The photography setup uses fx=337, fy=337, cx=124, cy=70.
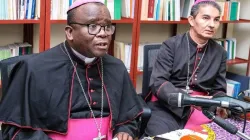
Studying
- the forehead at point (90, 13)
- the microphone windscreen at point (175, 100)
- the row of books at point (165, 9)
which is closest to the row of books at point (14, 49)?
the row of books at point (165, 9)

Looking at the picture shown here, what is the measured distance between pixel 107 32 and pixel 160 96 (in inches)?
32.9

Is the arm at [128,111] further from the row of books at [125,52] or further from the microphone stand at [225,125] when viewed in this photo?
the row of books at [125,52]

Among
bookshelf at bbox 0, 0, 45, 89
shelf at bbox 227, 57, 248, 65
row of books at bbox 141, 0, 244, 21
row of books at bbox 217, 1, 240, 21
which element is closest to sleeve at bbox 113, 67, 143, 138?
bookshelf at bbox 0, 0, 45, 89

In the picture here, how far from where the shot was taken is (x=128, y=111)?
Answer: 69.6 inches

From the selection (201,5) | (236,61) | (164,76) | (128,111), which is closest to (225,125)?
(128,111)

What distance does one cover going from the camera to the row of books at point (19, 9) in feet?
8.12

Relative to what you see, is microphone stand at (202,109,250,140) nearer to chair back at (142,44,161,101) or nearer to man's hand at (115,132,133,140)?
man's hand at (115,132,133,140)

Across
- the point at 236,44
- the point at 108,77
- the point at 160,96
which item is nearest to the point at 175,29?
the point at 236,44

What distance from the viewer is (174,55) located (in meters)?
2.40

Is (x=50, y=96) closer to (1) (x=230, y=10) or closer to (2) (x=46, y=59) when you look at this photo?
(2) (x=46, y=59)

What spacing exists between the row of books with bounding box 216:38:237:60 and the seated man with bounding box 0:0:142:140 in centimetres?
256

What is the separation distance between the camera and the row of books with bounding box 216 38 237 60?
3.91 m

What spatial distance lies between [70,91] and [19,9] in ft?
4.05

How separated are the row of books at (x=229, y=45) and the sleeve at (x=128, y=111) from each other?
2354 mm
